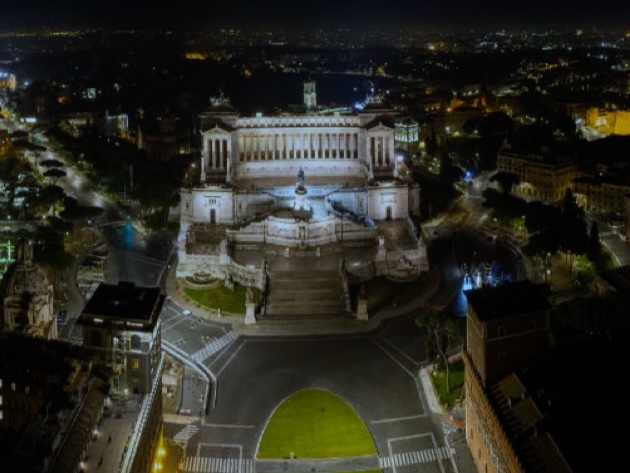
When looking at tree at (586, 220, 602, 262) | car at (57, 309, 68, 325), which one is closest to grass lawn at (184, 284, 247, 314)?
car at (57, 309, 68, 325)

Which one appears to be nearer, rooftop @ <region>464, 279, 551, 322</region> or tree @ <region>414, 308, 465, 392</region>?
rooftop @ <region>464, 279, 551, 322</region>

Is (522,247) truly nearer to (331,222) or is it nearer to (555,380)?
(331,222)

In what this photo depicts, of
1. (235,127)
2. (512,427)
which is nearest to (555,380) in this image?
(512,427)

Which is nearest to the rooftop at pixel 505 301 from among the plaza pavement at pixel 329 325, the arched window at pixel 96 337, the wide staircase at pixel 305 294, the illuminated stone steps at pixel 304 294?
the plaza pavement at pixel 329 325

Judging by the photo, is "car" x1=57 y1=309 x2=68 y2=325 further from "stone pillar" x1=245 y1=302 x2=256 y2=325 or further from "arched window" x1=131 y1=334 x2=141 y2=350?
"arched window" x1=131 y1=334 x2=141 y2=350

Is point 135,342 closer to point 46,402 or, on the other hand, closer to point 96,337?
point 96,337

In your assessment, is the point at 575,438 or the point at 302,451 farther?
the point at 302,451
